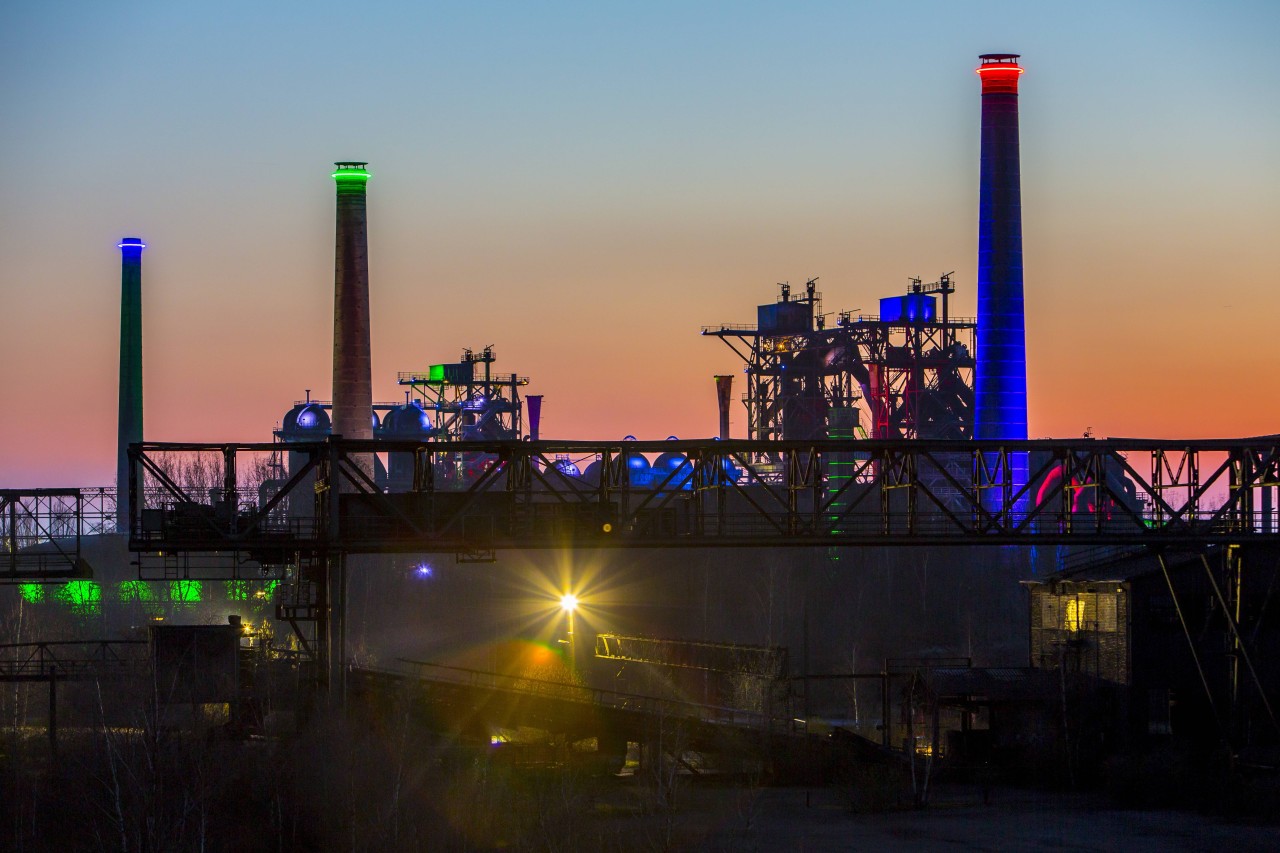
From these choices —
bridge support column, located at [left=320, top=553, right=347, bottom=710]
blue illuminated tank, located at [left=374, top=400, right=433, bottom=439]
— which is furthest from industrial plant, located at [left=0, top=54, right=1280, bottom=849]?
blue illuminated tank, located at [left=374, top=400, right=433, bottom=439]

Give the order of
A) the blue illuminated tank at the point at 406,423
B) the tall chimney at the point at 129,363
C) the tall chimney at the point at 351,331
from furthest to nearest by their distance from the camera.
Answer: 1. the blue illuminated tank at the point at 406,423
2. the tall chimney at the point at 129,363
3. the tall chimney at the point at 351,331

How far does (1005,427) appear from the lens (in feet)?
240

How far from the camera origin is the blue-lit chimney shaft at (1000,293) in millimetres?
72625

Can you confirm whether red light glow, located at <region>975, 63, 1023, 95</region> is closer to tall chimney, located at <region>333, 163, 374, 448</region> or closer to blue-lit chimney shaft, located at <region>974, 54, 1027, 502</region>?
blue-lit chimney shaft, located at <region>974, 54, 1027, 502</region>

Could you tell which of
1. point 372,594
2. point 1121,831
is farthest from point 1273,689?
point 372,594

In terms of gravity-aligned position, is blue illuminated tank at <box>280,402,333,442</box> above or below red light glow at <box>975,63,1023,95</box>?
below

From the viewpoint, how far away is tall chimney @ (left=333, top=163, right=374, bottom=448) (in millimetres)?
70875

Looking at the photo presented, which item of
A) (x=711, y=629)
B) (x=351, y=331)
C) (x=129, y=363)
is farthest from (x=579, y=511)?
(x=129, y=363)

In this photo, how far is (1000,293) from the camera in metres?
72.5

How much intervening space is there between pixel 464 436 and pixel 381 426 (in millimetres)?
8838

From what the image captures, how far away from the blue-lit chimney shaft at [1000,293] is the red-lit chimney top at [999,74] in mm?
1209

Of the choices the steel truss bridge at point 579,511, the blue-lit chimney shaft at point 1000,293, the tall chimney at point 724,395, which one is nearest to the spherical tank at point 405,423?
the tall chimney at point 724,395

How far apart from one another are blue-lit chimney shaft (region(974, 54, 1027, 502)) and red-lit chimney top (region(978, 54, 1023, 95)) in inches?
47.6

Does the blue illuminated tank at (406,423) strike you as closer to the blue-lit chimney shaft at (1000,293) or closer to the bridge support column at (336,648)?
the blue-lit chimney shaft at (1000,293)
